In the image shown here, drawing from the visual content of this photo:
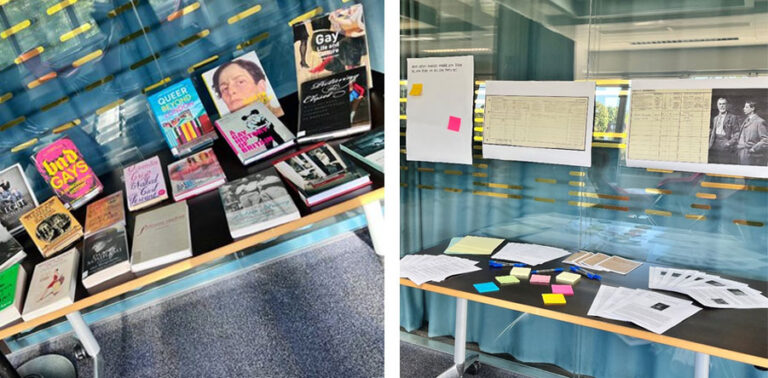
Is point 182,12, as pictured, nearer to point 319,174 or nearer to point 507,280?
point 319,174

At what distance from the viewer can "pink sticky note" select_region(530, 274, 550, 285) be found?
1.36 meters

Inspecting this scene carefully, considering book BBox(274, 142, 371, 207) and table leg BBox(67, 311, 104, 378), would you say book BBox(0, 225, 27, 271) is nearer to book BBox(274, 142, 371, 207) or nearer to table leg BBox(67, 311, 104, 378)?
table leg BBox(67, 311, 104, 378)

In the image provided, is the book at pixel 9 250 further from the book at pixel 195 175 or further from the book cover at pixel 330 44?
the book cover at pixel 330 44

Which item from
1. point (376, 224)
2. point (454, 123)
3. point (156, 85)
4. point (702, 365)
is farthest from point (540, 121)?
point (156, 85)

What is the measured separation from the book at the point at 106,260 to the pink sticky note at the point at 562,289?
3.86 ft

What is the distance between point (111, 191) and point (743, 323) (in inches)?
51.9

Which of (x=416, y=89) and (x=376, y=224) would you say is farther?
(x=416, y=89)

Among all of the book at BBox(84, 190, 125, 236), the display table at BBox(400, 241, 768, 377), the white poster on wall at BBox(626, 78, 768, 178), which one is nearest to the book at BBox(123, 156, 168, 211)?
the book at BBox(84, 190, 125, 236)

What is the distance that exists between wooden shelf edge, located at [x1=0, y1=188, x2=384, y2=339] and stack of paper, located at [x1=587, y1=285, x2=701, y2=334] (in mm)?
1006

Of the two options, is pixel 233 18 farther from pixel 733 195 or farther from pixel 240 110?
pixel 733 195

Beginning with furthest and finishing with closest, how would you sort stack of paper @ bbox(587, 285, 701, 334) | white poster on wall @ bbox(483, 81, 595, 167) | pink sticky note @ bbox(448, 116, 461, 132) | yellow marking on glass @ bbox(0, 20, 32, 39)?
pink sticky note @ bbox(448, 116, 461, 132) < white poster on wall @ bbox(483, 81, 595, 167) < stack of paper @ bbox(587, 285, 701, 334) < yellow marking on glass @ bbox(0, 20, 32, 39)

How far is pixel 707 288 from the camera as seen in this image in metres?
1.30

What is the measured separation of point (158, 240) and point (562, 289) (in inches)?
46.5

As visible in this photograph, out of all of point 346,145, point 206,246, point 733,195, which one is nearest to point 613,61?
point 733,195
